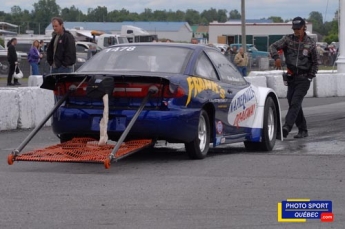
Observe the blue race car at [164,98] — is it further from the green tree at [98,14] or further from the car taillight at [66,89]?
the green tree at [98,14]

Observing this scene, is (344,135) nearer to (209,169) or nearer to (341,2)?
(209,169)

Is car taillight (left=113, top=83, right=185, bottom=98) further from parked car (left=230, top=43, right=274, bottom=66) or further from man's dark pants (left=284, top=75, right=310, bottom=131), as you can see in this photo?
parked car (left=230, top=43, right=274, bottom=66)

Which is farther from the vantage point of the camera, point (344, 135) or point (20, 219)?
point (344, 135)

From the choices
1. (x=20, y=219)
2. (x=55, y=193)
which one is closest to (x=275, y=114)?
(x=55, y=193)

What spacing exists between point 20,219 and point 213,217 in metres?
1.55

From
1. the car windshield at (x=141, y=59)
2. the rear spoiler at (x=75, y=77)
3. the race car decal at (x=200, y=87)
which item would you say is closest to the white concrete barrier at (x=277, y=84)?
the race car decal at (x=200, y=87)

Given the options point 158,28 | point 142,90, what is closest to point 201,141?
point 142,90

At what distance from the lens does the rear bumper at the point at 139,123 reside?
1010 cm

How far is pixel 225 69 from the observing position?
463 inches

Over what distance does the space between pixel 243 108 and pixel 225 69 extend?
56 cm

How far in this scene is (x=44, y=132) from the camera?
14.8 m

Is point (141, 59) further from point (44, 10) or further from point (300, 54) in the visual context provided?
point (44, 10)

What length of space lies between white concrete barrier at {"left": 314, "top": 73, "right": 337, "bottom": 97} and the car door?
14451mm

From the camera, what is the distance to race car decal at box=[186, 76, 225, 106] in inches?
409
